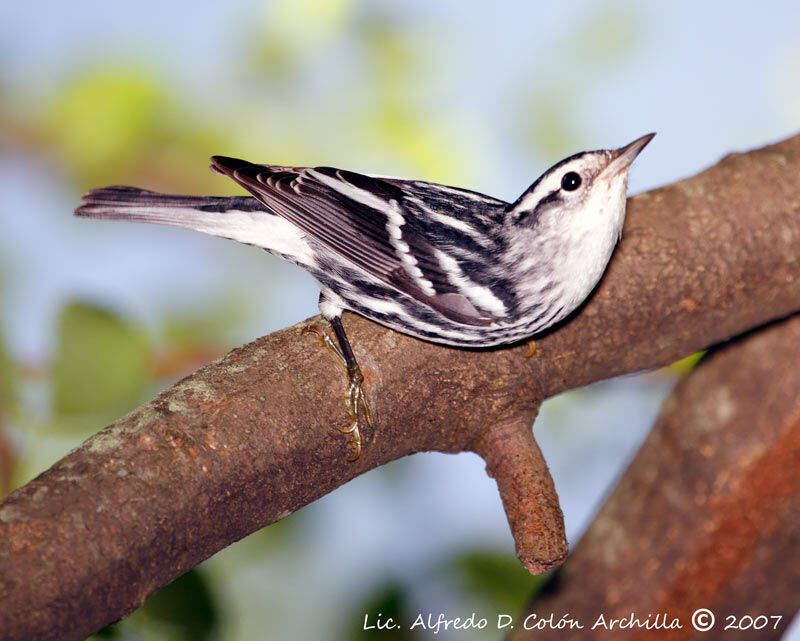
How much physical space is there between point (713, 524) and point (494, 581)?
920 mm

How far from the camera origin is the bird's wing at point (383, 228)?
2621 millimetres

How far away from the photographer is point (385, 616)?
10.2 ft

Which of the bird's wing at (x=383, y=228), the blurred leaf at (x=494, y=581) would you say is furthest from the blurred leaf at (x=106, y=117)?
the blurred leaf at (x=494, y=581)

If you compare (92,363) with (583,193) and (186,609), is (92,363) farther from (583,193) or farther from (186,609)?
(583,193)

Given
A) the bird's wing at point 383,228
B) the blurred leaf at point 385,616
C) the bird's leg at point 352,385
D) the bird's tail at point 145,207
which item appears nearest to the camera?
the bird's leg at point 352,385

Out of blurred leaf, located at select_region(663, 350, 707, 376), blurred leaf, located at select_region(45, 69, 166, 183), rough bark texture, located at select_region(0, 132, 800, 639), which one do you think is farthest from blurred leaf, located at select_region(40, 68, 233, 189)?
blurred leaf, located at select_region(663, 350, 707, 376)

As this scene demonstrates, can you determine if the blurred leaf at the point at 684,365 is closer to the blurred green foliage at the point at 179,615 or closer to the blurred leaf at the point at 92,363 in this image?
the blurred green foliage at the point at 179,615

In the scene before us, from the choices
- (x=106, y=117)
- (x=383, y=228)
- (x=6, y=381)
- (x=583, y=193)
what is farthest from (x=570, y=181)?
(x=106, y=117)

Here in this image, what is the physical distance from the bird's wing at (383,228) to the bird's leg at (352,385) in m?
0.28

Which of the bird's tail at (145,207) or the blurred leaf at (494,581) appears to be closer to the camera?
the bird's tail at (145,207)

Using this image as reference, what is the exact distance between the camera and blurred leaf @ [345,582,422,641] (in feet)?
10.1

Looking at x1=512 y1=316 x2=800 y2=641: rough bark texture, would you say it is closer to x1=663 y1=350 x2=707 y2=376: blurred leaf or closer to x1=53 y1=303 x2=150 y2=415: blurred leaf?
x1=663 y1=350 x2=707 y2=376: blurred leaf

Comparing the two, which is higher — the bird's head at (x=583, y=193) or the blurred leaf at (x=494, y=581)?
the bird's head at (x=583, y=193)

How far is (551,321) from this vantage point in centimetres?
263
